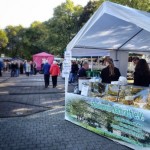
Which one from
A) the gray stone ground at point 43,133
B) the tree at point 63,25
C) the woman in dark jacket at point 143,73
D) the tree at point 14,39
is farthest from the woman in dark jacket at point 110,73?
the tree at point 14,39

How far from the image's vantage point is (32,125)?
24.4 feet

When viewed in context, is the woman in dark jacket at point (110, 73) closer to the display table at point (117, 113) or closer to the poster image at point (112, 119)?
the display table at point (117, 113)

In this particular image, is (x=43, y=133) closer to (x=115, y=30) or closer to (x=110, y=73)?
(x=110, y=73)

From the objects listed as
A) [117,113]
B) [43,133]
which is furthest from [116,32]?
[43,133]

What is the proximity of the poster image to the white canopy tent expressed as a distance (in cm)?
171

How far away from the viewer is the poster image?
547 cm

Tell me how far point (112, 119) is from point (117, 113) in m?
0.24

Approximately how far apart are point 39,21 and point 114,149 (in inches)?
2862

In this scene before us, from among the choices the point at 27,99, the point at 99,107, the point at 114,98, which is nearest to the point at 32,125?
the point at 99,107

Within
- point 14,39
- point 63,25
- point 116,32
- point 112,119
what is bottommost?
point 112,119

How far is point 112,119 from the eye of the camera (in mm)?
6242

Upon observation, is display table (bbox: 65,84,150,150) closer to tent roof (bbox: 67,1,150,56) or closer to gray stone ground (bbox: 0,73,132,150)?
gray stone ground (bbox: 0,73,132,150)

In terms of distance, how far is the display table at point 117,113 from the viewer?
552cm

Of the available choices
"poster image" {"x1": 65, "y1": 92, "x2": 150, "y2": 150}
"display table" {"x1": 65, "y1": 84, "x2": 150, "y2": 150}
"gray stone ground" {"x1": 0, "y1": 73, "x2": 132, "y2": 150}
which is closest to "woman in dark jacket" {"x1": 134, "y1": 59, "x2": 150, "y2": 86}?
"display table" {"x1": 65, "y1": 84, "x2": 150, "y2": 150}
